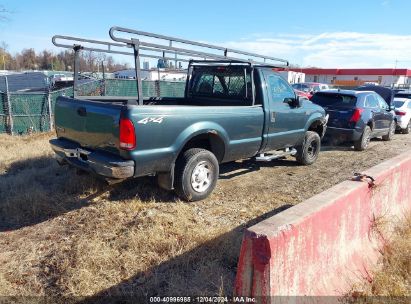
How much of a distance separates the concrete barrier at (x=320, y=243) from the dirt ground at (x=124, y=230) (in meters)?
0.68

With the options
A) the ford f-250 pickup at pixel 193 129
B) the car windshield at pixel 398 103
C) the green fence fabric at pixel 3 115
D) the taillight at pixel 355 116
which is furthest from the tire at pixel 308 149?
the green fence fabric at pixel 3 115

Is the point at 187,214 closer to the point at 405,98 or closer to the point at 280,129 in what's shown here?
the point at 280,129

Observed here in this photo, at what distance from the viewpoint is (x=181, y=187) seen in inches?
186

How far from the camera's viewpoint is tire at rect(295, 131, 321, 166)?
Result: 23.7 feet

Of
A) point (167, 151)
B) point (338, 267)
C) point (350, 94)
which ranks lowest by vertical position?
point (338, 267)

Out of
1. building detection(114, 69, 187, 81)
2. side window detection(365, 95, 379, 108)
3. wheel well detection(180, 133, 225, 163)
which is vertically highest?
building detection(114, 69, 187, 81)

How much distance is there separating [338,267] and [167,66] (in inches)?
210

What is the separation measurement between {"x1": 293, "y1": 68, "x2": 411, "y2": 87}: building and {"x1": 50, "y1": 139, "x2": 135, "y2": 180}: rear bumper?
210ft

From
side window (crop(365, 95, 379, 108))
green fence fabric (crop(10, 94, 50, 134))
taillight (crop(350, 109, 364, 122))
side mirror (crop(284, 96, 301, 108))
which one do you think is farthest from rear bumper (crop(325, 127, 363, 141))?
green fence fabric (crop(10, 94, 50, 134))

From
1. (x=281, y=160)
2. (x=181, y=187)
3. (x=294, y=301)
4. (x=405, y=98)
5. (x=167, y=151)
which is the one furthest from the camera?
(x=405, y=98)

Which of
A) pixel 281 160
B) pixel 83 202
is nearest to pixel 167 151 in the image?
pixel 83 202

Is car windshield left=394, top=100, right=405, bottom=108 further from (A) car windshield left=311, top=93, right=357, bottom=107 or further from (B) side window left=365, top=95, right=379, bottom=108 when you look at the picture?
(A) car windshield left=311, top=93, right=357, bottom=107

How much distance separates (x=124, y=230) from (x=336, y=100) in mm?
7560

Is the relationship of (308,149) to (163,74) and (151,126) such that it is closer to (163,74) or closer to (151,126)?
(151,126)
